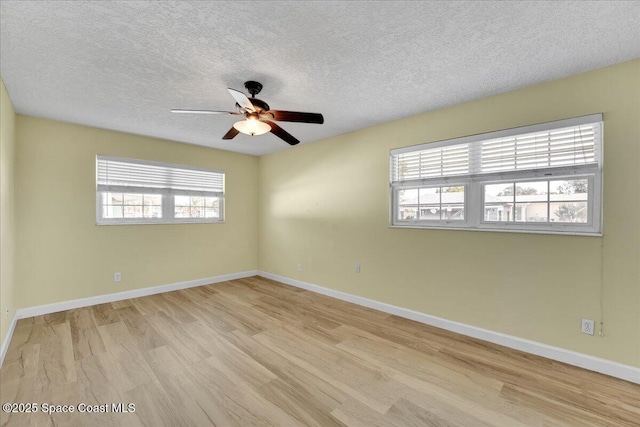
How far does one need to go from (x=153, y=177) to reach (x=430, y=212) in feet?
13.3

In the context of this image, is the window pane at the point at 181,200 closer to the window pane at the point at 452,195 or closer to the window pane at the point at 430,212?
the window pane at the point at 430,212

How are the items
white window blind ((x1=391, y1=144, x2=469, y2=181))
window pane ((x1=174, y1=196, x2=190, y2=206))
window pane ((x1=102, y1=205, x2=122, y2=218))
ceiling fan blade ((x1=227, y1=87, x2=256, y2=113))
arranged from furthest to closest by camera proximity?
window pane ((x1=174, y1=196, x2=190, y2=206))
window pane ((x1=102, y1=205, x2=122, y2=218))
white window blind ((x1=391, y1=144, x2=469, y2=181))
ceiling fan blade ((x1=227, y1=87, x2=256, y2=113))

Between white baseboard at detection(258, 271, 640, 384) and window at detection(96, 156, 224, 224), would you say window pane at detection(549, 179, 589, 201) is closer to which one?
white baseboard at detection(258, 271, 640, 384)

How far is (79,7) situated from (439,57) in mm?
2317

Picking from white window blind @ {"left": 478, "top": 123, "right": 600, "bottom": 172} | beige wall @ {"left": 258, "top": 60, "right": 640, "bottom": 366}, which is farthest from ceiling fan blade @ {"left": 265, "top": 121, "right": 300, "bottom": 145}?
white window blind @ {"left": 478, "top": 123, "right": 600, "bottom": 172}

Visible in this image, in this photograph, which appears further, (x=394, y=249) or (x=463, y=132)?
(x=394, y=249)

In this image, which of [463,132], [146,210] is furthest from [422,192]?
[146,210]

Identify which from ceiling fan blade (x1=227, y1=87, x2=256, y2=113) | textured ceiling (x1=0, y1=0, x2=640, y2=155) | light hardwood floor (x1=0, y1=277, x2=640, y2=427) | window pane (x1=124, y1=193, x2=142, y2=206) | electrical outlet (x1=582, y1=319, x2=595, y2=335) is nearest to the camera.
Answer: textured ceiling (x1=0, y1=0, x2=640, y2=155)

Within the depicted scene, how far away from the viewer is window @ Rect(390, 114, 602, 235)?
2.28 metres

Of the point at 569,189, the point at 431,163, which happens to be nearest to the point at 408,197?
the point at 431,163

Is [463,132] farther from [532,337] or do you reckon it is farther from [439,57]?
[532,337]

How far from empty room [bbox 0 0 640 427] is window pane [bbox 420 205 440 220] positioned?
0.04 meters

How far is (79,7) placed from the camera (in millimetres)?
1551

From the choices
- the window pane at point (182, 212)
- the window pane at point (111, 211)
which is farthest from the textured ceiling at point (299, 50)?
the window pane at point (182, 212)
